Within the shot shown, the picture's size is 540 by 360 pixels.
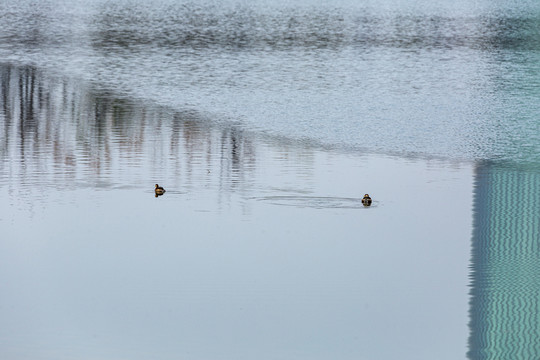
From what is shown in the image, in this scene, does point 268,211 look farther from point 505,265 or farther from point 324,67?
point 324,67

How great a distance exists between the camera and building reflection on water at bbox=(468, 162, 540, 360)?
33.0ft

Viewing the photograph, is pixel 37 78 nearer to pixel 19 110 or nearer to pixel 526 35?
pixel 19 110

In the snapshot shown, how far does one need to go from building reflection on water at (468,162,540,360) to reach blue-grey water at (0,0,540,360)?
4cm

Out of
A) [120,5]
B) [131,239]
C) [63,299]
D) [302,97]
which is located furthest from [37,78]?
[120,5]

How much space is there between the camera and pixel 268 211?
1424 cm

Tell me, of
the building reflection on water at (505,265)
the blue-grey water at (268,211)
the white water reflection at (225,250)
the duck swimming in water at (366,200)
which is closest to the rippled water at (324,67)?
the blue-grey water at (268,211)

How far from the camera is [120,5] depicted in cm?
6094

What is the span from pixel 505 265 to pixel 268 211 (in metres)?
3.27

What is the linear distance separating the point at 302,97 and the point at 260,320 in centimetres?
1468

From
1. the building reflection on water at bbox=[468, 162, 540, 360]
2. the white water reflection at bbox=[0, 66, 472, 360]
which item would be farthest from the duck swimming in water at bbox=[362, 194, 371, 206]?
the building reflection on water at bbox=[468, 162, 540, 360]

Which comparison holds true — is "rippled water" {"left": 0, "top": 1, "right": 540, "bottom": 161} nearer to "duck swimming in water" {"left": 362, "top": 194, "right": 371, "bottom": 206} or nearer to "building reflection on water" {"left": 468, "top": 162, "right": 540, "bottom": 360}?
"building reflection on water" {"left": 468, "top": 162, "right": 540, "bottom": 360}

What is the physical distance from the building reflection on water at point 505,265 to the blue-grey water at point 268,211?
0.04 m

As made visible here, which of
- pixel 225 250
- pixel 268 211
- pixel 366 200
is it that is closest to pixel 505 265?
pixel 366 200

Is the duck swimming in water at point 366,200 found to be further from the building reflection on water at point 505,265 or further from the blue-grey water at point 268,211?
the building reflection on water at point 505,265
